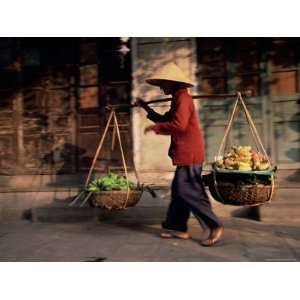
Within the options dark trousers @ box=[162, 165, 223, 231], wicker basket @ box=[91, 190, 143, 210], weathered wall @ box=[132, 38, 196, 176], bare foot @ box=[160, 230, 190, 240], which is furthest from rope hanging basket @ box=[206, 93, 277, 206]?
weathered wall @ box=[132, 38, 196, 176]

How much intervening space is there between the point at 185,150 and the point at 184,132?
0.18 meters

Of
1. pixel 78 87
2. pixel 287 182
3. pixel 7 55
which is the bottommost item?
pixel 287 182

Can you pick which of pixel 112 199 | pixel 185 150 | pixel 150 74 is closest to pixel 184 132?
pixel 185 150

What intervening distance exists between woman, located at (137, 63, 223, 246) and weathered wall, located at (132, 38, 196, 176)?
170 cm

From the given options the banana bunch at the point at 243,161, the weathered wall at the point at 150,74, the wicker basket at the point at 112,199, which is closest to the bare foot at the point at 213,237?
the banana bunch at the point at 243,161

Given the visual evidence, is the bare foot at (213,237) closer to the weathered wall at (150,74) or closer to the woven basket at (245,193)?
the woven basket at (245,193)

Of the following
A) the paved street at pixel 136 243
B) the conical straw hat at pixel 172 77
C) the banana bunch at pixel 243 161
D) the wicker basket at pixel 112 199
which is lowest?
the paved street at pixel 136 243

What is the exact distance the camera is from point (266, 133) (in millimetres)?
6383

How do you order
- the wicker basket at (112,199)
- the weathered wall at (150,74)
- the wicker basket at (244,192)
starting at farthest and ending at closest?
the weathered wall at (150,74) < the wicker basket at (112,199) < the wicker basket at (244,192)

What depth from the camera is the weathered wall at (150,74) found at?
630 centimetres

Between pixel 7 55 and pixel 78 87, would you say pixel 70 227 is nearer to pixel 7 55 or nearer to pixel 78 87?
pixel 78 87

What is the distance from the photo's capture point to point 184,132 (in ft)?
14.9
